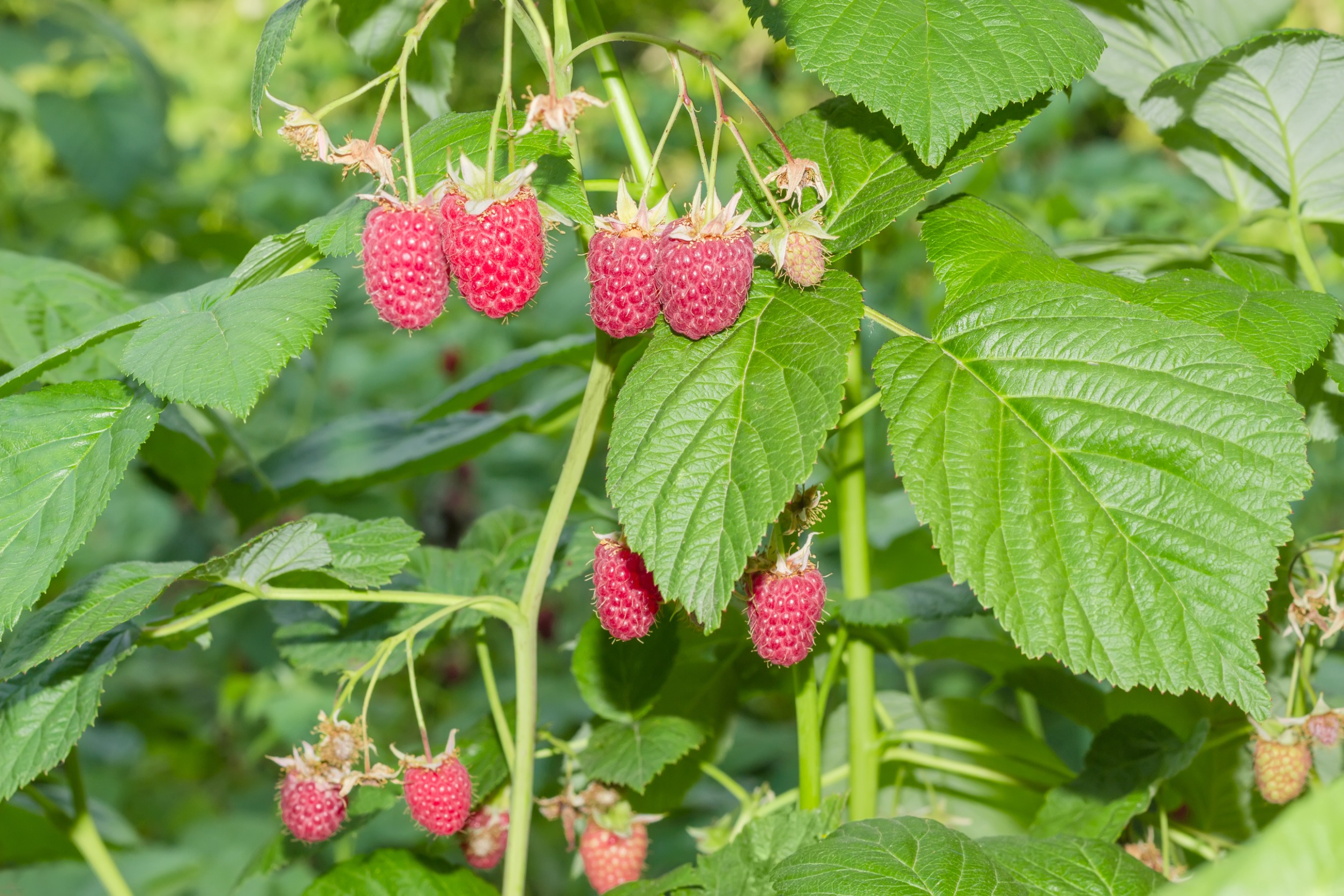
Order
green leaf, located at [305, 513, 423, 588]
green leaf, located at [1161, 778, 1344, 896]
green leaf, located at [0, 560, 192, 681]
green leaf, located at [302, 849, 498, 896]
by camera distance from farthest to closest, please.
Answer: green leaf, located at [302, 849, 498, 896], green leaf, located at [305, 513, 423, 588], green leaf, located at [0, 560, 192, 681], green leaf, located at [1161, 778, 1344, 896]

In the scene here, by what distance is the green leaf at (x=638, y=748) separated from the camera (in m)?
1.02

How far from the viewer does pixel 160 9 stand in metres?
7.02

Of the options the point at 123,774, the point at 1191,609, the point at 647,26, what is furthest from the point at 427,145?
the point at 647,26

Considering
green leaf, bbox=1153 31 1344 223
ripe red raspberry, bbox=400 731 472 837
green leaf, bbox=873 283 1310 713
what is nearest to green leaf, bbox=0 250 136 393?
ripe red raspberry, bbox=400 731 472 837

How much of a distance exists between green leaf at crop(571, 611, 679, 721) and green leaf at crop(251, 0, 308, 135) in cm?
55

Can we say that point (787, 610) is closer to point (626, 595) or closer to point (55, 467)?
point (626, 595)

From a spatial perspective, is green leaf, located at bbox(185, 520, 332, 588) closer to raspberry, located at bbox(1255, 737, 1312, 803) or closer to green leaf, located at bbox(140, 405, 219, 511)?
green leaf, located at bbox(140, 405, 219, 511)

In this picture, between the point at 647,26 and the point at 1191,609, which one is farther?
the point at 647,26

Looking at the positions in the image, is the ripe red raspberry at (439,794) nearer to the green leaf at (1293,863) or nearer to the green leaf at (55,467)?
the green leaf at (55,467)

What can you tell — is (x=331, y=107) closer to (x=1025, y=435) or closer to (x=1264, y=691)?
(x=1025, y=435)

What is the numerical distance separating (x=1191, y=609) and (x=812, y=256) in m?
0.33

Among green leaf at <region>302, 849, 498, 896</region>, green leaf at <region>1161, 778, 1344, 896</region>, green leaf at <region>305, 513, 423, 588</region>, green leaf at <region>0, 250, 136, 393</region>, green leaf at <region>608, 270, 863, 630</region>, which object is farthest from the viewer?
green leaf at <region>0, 250, 136, 393</region>

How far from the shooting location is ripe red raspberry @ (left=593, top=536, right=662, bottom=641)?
0.81m

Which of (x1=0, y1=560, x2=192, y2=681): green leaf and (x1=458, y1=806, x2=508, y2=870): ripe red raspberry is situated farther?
(x1=458, y1=806, x2=508, y2=870): ripe red raspberry
